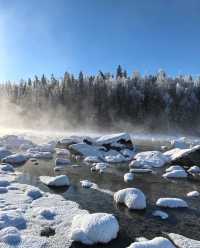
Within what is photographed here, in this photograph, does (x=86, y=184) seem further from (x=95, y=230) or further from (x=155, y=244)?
(x=155, y=244)

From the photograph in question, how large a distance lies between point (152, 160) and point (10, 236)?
15.1 m

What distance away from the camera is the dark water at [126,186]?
10.2 m

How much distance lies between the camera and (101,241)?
29.7 feet

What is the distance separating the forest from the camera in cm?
7081

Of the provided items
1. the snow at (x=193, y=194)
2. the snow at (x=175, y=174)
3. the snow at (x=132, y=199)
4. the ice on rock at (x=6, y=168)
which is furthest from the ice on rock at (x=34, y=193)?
the snow at (x=175, y=174)

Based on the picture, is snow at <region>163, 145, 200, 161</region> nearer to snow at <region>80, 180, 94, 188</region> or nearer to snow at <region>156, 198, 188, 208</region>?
snow at <region>80, 180, 94, 188</region>

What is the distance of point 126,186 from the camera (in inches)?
623

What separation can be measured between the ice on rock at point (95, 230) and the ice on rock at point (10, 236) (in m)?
1.60

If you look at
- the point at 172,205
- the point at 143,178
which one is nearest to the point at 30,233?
the point at 172,205

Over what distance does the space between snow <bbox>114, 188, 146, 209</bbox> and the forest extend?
54.8 m

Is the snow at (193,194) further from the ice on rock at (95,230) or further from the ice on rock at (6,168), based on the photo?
the ice on rock at (6,168)

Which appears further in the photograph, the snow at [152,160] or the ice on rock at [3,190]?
the snow at [152,160]

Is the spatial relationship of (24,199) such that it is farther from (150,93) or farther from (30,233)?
(150,93)

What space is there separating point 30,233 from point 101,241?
219 centimetres
